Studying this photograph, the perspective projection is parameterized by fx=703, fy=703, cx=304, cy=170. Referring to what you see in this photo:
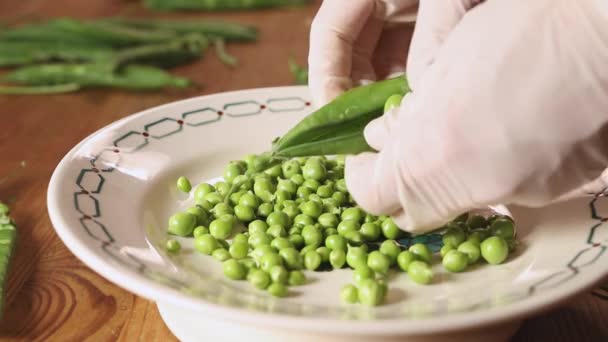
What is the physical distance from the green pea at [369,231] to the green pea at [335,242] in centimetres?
6

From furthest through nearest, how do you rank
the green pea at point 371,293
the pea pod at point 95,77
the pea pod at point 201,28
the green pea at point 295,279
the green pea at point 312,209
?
the pea pod at point 201,28, the pea pod at point 95,77, the green pea at point 312,209, the green pea at point 295,279, the green pea at point 371,293

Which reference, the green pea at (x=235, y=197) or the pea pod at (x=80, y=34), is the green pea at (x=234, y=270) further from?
the pea pod at (x=80, y=34)

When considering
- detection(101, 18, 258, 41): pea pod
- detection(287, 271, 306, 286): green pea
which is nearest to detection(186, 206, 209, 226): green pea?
detection(287, 271, 306, 286): green pea

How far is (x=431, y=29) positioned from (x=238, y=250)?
0.55 meters

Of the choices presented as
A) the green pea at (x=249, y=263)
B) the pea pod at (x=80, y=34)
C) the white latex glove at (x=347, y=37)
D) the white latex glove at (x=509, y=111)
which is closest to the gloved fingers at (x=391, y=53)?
the white latex glove at (x=347, y=37)

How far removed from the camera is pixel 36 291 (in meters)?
1.45

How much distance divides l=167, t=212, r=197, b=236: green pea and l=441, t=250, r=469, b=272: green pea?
0.52 m

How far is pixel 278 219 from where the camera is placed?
1459 millimetres

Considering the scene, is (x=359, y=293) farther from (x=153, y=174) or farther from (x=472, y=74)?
(x=153, y=174)

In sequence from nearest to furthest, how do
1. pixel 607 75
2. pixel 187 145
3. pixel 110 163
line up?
pixel 607 75
pixel 110 163
pixel 187 145

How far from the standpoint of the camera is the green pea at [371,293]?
3.82 ft

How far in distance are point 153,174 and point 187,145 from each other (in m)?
0.17

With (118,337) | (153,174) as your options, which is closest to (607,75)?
(118,337)

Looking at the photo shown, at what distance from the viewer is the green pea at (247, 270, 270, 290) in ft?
4.05
